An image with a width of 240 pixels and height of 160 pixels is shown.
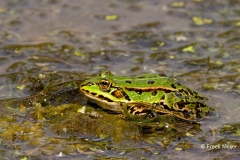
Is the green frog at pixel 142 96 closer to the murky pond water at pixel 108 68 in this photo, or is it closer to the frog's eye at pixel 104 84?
the frog's eye at pixel 104 84

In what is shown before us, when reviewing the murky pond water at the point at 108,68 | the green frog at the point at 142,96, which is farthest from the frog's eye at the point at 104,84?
the murky pond water at the point at 108,68

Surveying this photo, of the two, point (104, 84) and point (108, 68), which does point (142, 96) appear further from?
point (108, 68)

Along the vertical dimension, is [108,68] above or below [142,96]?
below

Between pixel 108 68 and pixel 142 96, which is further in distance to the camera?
pixel 108 68

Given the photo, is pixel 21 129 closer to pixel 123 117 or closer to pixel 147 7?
pixel 123 117

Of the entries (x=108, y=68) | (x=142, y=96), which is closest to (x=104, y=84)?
(x=142, y=96)

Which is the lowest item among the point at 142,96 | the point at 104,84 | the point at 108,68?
the point at 108,68

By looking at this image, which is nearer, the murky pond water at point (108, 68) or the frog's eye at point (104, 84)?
the murky pond water at point (108, 68)
